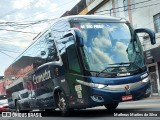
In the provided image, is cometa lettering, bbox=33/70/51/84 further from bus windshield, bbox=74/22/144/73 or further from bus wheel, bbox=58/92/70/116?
bus windshield, bbox=74/22/144/73

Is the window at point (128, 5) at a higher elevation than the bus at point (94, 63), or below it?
higher

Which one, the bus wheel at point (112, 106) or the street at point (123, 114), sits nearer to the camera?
the street at point (123, 114)

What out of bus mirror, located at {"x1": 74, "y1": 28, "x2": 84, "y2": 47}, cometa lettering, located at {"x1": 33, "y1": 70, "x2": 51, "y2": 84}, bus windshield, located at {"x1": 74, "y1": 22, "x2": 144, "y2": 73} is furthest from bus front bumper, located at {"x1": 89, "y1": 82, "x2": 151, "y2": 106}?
cometa lettering, located at {"x1": 33, "y1": 70, "x2": 51, "y2": 84}

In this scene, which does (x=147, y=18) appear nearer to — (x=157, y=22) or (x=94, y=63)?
(x=157, y=22)

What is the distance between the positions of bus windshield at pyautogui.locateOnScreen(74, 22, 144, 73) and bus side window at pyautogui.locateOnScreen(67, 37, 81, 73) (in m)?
0.36

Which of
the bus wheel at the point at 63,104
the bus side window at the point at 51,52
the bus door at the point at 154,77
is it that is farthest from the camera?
the bus door at the point at 154,77

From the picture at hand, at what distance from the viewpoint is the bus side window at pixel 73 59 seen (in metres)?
11.8

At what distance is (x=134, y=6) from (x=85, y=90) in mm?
24523

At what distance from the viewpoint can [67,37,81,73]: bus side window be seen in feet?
38.8

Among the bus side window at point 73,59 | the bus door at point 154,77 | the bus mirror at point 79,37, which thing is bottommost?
the bus door at point 154,77

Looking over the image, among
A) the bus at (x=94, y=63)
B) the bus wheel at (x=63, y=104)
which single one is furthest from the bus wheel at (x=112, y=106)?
the bus wheel at (x=63, y=104)

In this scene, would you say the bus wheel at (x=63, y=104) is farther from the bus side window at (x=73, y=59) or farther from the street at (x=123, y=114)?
the bus side window at (x=73, y=59)

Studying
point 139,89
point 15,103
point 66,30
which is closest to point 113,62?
point 139,89

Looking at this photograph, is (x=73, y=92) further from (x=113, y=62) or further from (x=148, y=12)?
(x=148, y=12)
